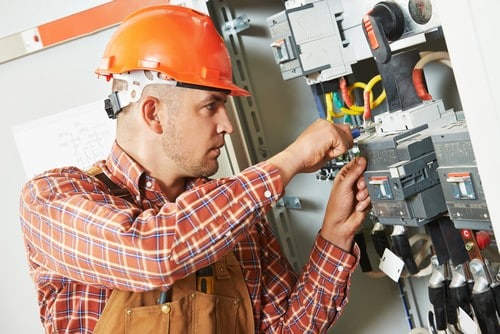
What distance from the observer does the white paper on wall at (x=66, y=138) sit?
1.91 metres

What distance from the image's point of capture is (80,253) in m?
1.18

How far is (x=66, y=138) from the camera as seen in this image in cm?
192

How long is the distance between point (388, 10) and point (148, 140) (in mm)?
580

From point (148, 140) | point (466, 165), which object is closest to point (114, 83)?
point (148, 140)

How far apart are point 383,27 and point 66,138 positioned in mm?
1091

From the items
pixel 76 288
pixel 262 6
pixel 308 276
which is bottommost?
pixel 308 276

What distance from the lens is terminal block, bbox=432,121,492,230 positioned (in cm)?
100

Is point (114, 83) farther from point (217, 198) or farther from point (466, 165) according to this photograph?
point (466, 165)

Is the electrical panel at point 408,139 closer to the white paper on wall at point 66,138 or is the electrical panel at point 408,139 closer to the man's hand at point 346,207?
the man's hand at point 346,207

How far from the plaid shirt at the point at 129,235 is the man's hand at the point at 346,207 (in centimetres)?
4

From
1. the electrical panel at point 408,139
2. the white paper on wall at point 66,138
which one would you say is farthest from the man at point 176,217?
the white paper on wall at point 66,138

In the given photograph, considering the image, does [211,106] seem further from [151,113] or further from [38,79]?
[38,79]

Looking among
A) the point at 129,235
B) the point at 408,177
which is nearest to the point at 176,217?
the point at 129,235

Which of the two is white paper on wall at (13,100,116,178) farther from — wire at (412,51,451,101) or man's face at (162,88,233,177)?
wire at (412,51,451,101)
